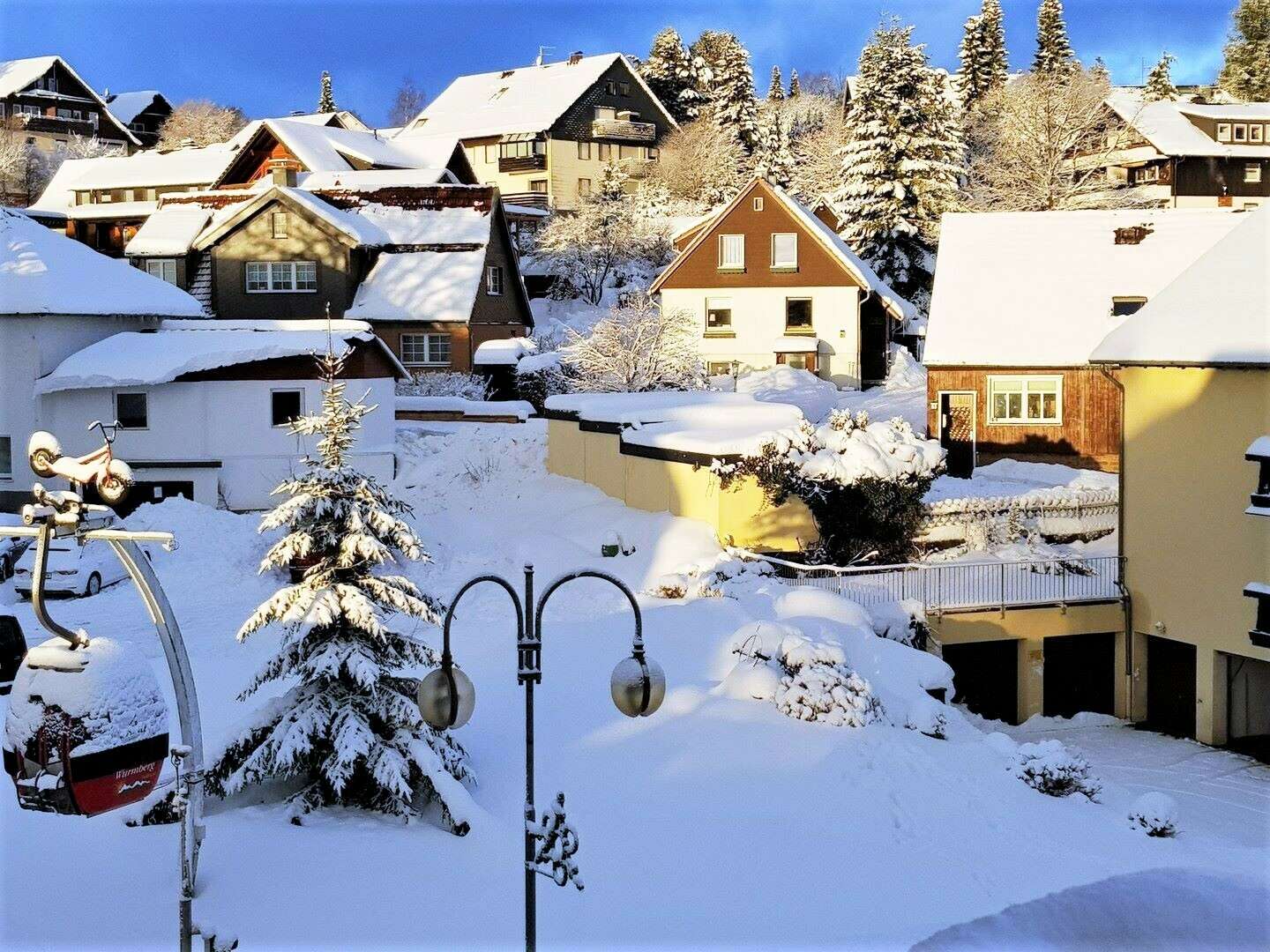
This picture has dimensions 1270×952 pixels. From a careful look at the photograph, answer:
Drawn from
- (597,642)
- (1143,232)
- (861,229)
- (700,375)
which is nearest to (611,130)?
(861,229)

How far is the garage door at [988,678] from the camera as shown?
2652 cm

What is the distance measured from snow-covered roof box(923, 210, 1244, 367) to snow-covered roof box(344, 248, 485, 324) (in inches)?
714

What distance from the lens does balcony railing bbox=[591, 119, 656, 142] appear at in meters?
81.4

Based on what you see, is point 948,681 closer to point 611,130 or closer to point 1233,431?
point 1233,431

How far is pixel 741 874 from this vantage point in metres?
14.8

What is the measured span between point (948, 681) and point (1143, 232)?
69.0ft

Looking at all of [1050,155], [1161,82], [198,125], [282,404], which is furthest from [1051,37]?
[282,404]

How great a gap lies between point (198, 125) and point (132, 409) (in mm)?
71860

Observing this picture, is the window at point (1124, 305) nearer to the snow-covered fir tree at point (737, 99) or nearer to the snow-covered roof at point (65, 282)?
the snow-covered roof at point (65, 282)

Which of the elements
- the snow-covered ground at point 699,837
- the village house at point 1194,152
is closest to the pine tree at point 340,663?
the snow-covered ground at point 699,837

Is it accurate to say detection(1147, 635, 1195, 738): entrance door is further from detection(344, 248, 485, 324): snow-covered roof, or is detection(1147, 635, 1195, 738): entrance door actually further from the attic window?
detection(344, 248, 485, 324): snow-covered roof

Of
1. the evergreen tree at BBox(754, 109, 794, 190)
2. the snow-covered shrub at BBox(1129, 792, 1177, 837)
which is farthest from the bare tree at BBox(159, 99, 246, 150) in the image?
the snow-covered shrub at BBox(1129, 792, 1177, 837)

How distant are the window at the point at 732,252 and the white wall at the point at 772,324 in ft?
2.88

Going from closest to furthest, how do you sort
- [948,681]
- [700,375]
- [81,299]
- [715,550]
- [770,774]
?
[770,774] → [948,681] → [715,550] → [81,299] → [700,375]
